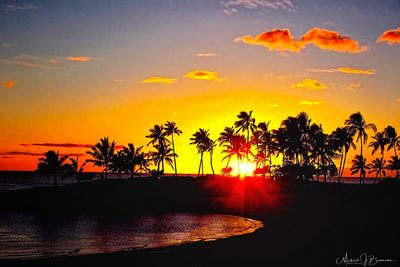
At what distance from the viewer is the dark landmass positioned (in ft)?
89.9

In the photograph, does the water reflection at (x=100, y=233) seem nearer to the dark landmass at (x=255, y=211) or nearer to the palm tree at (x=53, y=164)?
the dark landmass at (x=255, y=211)

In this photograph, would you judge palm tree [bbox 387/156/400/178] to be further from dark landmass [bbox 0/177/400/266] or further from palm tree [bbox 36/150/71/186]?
palm tree [bbox 36/150/71/186]

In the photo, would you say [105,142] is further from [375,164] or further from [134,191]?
[375,164]

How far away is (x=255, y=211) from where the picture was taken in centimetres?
6675

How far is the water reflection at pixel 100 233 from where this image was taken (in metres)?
36.2

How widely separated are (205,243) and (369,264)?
1397cm

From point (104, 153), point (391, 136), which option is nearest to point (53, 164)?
point (104, 153)

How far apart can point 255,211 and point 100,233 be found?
91.8 ft

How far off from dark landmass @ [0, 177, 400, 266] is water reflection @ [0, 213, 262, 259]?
467cm

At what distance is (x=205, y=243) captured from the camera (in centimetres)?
3472

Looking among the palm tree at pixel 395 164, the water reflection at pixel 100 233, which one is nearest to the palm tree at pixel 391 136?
the palm tree at pixel 395 164

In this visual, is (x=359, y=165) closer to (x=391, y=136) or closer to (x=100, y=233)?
(x=391, y=136)

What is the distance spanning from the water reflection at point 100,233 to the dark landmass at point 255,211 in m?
4.67
